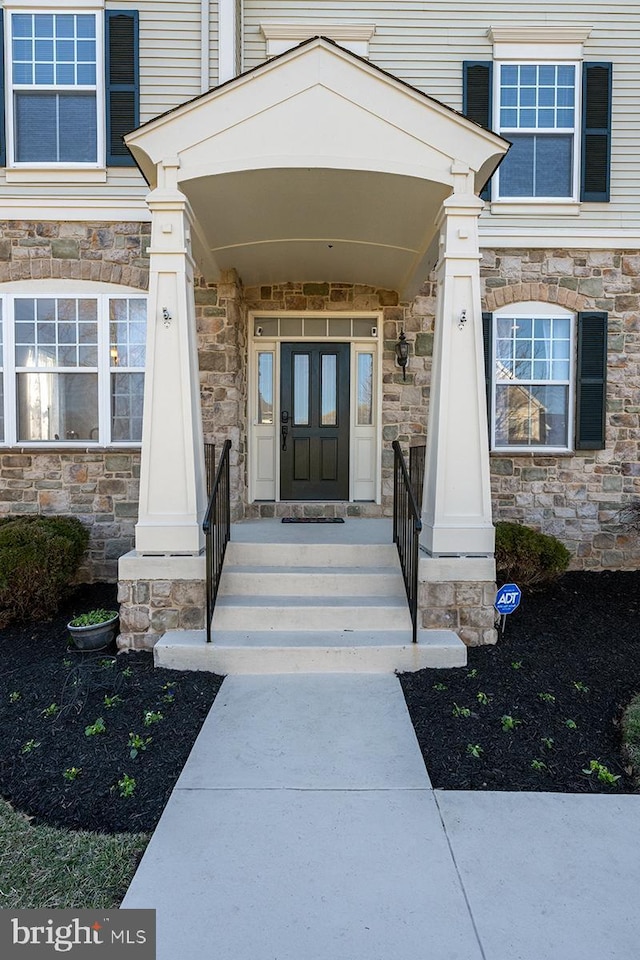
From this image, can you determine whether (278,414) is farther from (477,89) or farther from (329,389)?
(477,89)

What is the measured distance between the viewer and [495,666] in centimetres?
389

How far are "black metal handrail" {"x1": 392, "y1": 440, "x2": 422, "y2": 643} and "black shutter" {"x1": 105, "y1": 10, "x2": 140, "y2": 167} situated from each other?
14.4ft

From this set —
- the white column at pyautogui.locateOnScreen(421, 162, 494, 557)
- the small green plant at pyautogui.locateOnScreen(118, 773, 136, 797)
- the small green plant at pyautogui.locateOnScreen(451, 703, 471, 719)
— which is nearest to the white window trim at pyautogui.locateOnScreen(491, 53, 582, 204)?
the white column at pyautogui.locateOnScreen(421, 162, 494, 557)

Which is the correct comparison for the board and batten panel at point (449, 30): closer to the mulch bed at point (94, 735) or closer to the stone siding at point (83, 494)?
the stone siding at point (83, 494)

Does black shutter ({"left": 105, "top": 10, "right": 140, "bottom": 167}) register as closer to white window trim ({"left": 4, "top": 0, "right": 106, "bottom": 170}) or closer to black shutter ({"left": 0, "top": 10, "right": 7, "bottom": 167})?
white window trim ({"left": 4, "top": 0, "right": 106, "bottom": 170})

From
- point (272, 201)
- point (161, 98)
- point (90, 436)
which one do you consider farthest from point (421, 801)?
point (161, 98)

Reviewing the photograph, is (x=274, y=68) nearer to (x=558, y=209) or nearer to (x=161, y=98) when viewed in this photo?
(x=161, y=98)

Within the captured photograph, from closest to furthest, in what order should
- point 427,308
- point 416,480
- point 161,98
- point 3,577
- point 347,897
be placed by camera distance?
point 347,897, point 3,577, point 416,480, point 161,98, point 427,308

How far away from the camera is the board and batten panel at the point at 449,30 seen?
6242 millimetres

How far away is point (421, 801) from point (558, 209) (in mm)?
6155

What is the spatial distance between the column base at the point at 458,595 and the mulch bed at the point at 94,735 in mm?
1559

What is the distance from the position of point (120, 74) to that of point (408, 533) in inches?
216

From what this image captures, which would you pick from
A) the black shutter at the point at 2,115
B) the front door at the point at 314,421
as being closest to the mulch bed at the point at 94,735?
the front door at the point at 314,421

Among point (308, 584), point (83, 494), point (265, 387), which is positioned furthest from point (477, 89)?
point (83, 494)
